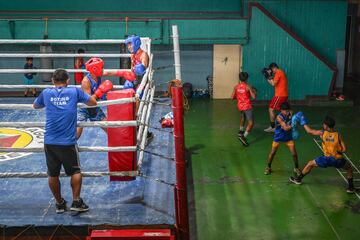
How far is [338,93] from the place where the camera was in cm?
1438

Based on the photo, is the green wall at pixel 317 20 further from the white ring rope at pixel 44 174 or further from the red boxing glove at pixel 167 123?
the white ring rope at pixel 44 174

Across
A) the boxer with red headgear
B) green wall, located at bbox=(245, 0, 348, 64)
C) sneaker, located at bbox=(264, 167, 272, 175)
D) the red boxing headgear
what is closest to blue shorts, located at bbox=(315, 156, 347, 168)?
sneaker, located at bbox=(264, 167, 272, 175)

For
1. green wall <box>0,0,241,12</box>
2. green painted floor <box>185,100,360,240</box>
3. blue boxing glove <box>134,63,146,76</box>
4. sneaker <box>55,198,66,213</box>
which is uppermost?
green wall <box>0,0,241,12</box>

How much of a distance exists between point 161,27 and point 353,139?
582cm

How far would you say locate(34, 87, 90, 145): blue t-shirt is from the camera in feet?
15.5

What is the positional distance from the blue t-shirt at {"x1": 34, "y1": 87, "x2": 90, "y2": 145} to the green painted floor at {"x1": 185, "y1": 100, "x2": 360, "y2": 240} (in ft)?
8.45

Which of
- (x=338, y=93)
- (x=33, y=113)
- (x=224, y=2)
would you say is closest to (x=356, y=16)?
(x=338, y=93)

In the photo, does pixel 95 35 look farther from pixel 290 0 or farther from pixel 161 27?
pixel 290 0

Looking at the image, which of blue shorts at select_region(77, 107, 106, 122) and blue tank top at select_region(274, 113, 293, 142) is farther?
blue tank top at select_region(274, 113, 293, 142)

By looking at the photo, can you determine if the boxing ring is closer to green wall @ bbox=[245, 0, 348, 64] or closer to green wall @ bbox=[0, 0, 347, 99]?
green wall @ bbox=[0, 0, 347, 99]

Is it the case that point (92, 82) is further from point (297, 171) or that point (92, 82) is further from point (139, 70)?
point (297, 171)

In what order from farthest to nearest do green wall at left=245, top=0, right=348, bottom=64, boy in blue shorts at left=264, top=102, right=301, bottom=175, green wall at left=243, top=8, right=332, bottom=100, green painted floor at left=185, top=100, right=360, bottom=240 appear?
green wall at left=245, top=0, right=348, bottom=64, green wall at left=243, top=8, right=332, bottom=100, boy in blue shorts at left=264, top=102, right=301, bottom=175, green painted floor at left=185, top=100, right=360, bottom=240

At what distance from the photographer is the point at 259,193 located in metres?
7.82

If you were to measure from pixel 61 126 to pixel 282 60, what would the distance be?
1023 centimetres
